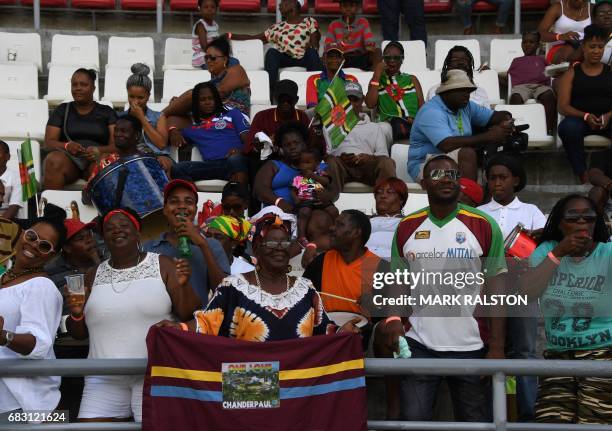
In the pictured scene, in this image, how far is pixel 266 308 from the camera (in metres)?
6.33

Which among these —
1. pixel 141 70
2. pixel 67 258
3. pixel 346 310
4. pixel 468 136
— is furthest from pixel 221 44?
pixel 346 310

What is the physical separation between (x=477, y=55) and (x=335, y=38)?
5.32 ft

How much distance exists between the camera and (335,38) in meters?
12.5

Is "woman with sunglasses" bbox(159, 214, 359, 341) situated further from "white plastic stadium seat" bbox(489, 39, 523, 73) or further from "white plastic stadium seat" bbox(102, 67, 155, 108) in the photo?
"white plastic stadium seat" bbox(489, 39, 523, 73)

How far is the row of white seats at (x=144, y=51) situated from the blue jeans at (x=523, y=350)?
19.1 ft

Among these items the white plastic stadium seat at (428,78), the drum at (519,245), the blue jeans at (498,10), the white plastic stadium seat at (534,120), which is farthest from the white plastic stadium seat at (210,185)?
the blue jeans at (498,10)

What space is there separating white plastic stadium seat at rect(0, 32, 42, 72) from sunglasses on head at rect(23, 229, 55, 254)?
6.32 meters

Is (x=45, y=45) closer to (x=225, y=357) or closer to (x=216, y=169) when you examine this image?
Answer: (x=216, y=169)

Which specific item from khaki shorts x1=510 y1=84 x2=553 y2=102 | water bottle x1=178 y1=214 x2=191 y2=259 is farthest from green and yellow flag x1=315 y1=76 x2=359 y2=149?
water bottle x1=178 y1=214 x2=191 y2=259

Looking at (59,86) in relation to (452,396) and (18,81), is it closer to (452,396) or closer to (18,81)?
(18,81)

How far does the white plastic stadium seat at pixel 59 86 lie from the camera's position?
11750 millimetres

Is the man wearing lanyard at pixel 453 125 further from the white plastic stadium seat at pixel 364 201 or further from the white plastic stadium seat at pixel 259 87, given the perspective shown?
the white plastic stadium seat at pixel 259 87

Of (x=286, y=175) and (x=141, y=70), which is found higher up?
(x=141, y=70)

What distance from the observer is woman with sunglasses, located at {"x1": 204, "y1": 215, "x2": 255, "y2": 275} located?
7988 mm
